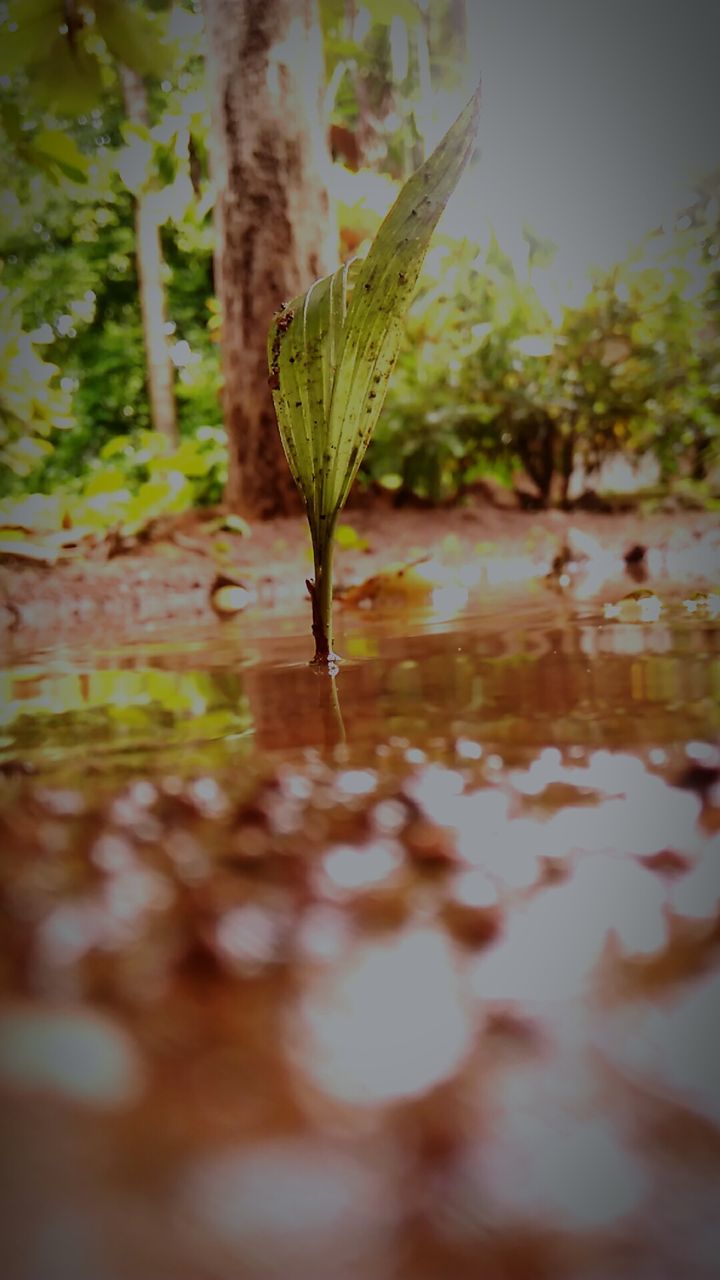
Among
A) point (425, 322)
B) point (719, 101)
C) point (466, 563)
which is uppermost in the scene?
point (719, 101)

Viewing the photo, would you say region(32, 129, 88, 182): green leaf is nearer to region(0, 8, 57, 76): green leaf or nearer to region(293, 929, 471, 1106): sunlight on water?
region(0, 8, 57, 76): green leaf

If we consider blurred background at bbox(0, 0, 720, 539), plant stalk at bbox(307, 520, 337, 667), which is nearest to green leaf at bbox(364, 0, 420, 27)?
blurred background at bbox(0, 0, 720, 539)

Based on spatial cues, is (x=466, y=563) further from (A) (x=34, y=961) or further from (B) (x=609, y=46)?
(A) (x=34, y=961)

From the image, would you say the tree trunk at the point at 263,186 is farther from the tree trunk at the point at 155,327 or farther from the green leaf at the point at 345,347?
the green leaf at the point at 345,347

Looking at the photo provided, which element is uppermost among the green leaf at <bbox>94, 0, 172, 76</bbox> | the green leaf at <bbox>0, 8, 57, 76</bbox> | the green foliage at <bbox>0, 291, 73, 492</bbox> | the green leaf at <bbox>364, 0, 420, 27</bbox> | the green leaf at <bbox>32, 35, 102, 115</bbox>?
the green leaf at <bbox>364, 0, 420, 27</bbox>

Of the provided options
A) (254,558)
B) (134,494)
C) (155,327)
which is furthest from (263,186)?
(155,327)

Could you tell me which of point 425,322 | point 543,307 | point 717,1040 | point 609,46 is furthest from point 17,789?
point 609,46
